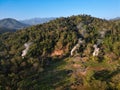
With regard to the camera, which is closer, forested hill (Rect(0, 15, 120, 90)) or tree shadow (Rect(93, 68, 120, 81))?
forested hill (Rect(0, 15, 120, 90))

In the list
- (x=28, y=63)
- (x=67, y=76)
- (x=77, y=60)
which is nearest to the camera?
(x=67, y=76)

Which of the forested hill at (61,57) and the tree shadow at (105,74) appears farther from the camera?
the tree shadow at (105,74)

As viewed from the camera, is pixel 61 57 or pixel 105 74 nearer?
pixel 105 74

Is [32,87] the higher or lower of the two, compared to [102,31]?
lower

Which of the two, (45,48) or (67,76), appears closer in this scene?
(67,76)

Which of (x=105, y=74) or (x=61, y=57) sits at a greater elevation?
(x=61, y=57)

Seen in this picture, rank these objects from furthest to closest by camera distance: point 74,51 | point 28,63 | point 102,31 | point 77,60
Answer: point 102,31, point 74,51, point 77,60, point 28,63

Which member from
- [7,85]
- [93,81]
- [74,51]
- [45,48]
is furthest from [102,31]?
[7,85]

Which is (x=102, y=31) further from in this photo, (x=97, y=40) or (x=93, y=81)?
(x=93, y=81)
